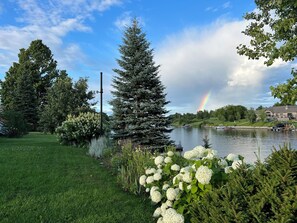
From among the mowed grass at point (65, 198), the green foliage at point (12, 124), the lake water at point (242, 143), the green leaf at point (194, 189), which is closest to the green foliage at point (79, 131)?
the mowed grass at point (65, 198)

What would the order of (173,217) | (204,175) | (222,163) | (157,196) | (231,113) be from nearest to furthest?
(173,217) < (204,175) < (222,163) < (157,196) < (231,113)

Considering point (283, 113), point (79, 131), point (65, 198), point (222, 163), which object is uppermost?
point (283, 113)

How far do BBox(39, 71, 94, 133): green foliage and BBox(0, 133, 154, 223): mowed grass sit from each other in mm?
18513

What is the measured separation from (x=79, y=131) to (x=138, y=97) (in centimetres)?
348

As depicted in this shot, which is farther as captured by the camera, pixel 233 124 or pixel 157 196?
pixel 233 124

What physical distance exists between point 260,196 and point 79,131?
490 inches

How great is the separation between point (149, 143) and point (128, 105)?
7.39 ft

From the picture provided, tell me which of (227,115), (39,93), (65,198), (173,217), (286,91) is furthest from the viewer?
(227,115)

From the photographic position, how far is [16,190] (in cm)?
480

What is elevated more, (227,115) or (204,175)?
(227,115)

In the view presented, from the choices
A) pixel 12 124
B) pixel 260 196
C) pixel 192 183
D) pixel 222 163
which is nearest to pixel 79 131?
pixel 12 124

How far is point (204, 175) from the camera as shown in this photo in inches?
107

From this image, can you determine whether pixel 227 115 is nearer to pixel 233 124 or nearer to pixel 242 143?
pixel 233 124

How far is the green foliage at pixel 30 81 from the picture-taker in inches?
1407
